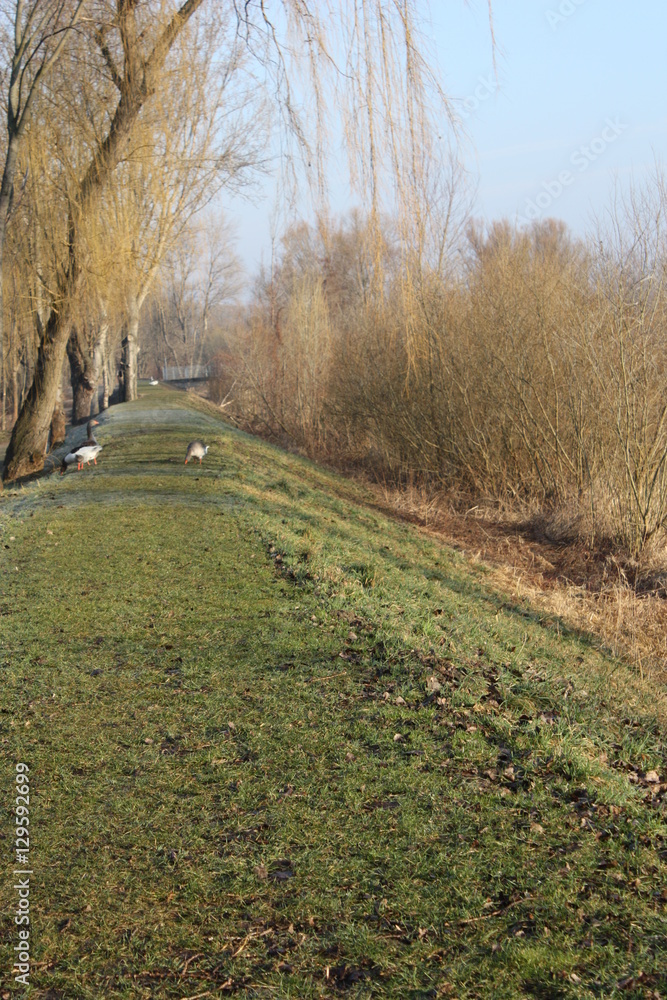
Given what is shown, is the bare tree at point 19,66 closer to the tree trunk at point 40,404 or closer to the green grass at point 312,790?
the tree trunk at point 40,404

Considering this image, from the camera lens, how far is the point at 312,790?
13.2 feet

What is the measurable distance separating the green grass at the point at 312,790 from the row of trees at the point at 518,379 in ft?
10.2

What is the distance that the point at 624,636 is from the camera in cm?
862

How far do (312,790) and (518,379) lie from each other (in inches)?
442

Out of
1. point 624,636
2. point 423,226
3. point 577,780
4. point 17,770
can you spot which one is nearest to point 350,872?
point 577,780

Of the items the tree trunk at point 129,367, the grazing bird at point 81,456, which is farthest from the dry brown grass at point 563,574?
the tree trunk at point 129,367

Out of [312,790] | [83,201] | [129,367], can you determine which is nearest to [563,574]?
[312,790]

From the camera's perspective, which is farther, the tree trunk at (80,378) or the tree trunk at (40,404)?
the tree trunk at (80,378)

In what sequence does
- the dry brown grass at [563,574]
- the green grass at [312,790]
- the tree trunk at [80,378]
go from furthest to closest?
the tree trunk at [80,378] → the dry brown grass at [563,574] → the green grass at [312,790]

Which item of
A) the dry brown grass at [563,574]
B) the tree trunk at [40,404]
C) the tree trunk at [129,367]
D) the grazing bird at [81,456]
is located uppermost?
the tree trunk at [129,367]

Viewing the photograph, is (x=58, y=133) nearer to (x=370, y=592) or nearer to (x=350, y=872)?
(x=370, y=592)

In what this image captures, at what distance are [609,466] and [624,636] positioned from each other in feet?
16.3

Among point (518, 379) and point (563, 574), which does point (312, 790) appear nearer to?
point (563, 574)

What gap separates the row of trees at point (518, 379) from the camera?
11.3 meters
